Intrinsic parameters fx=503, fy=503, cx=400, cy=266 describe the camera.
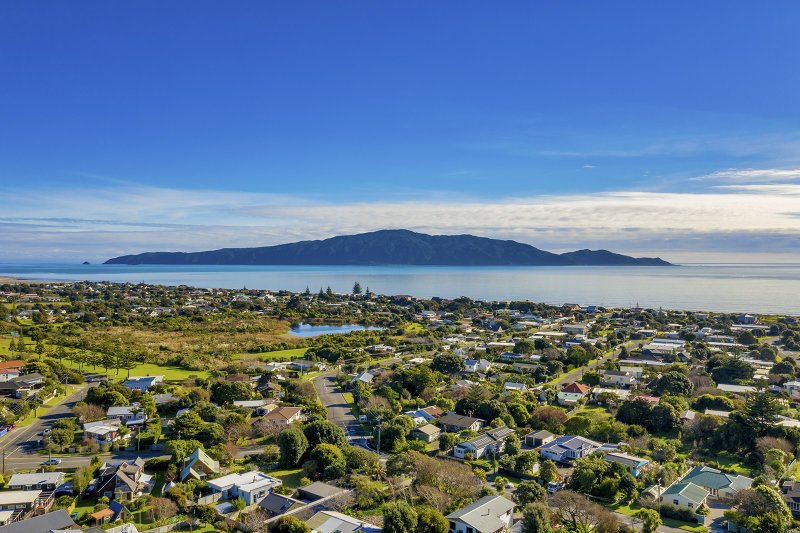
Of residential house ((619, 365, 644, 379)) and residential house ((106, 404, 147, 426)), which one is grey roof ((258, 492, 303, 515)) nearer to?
residential house ((106, 404, 147, 426))

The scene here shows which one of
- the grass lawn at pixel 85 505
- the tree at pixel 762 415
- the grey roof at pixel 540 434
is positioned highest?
the tree at pixel 762 415

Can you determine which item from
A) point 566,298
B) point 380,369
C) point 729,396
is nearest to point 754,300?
point 566,298

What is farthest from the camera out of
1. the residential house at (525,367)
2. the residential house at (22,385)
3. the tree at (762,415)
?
the residential house at (525,367)

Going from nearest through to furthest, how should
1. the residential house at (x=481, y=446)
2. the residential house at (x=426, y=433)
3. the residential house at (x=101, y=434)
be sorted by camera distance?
1. the residential house at (x=481, y=446)
2. the residential house at (x=101, y=434)
3. the residential house at (x=426, y=433)

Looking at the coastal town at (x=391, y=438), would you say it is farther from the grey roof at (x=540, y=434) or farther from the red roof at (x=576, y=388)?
the red roof at (x=576, y=388)

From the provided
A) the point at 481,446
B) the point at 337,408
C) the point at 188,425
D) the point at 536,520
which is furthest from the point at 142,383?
the point at 536,520

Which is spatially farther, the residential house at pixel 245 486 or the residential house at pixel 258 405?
the residential house at pixel 258 405

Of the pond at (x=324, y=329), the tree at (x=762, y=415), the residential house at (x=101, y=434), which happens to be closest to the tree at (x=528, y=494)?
the tree at (x=762, y=415)
